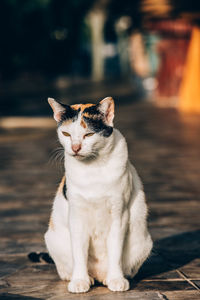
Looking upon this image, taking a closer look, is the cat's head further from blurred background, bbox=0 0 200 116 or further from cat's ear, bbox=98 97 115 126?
blurred background, bbox=0 0 200 116

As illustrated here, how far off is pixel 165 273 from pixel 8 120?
42.3 feet

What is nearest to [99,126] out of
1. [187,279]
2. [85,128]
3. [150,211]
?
[85,128]

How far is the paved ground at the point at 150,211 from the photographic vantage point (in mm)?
4218

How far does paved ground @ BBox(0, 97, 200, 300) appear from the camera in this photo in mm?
4218

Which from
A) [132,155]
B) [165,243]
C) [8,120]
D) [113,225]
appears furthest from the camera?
[8,120]

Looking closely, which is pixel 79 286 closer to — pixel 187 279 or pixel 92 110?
pixel 187 279

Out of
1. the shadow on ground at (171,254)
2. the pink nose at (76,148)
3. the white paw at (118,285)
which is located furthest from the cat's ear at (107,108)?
the shadow on ground at (171,254)

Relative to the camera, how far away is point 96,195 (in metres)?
4.00

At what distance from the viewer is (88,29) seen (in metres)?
50.3

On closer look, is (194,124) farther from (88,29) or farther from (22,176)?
(88,29)

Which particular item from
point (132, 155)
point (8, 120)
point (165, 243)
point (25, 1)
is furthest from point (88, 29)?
point (165, 243)

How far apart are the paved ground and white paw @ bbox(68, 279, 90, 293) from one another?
46 millimetres

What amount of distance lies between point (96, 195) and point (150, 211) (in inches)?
101

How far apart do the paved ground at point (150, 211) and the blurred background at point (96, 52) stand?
5790 mm
